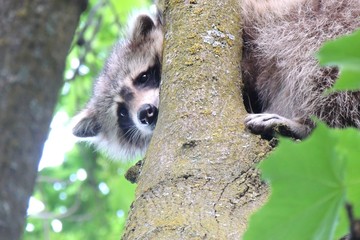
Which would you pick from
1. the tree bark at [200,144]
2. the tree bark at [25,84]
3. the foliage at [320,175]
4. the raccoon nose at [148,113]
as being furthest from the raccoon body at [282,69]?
the foliage at [320,175]

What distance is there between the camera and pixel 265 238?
2.82ft

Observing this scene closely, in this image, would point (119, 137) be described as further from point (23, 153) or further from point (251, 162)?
point (23, 153)

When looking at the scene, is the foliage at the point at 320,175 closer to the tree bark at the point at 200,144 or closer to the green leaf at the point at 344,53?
the green leaf at the point at 344,53

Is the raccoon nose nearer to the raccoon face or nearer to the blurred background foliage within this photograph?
the raccoon face

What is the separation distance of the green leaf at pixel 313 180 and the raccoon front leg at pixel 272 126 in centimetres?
150

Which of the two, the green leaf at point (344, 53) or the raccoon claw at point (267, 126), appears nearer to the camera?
the green leaf at point (344, 53)

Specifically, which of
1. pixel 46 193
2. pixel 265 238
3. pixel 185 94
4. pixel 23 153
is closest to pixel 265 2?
pixel 185 94

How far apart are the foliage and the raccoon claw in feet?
4.90

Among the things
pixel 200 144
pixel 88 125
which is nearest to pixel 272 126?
pixel 200 144

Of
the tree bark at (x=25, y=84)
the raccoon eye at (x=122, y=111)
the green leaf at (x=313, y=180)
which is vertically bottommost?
the green leaf at (x=313, y=180)

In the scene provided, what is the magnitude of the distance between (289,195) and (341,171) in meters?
0.08

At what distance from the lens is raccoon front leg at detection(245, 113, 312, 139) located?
7.70 feet

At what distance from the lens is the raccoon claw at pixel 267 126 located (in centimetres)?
234

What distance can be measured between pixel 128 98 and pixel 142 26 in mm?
535
